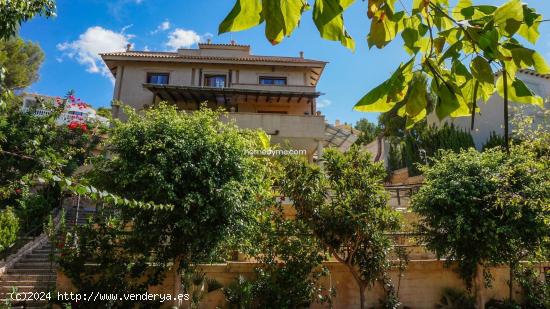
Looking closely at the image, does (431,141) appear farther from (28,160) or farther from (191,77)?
(28,160)

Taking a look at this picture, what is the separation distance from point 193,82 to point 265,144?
1426cm

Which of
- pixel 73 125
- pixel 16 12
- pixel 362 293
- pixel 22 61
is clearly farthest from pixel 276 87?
pixel 22 61

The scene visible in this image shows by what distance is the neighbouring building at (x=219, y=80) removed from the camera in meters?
21.9

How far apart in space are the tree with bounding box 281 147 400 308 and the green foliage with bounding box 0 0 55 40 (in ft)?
22.3

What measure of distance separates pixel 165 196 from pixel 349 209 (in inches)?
187

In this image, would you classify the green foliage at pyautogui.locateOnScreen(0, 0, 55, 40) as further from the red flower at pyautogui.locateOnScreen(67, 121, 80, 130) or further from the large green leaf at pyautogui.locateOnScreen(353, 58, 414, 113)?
the red flower at pyautogui.locateOnScreen(67, 121, 80, 130)

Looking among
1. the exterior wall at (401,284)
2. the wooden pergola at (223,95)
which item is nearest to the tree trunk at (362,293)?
the exterior wall at (401,284)

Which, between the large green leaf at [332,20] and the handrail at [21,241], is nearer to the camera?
the large green leaf at [332,20]

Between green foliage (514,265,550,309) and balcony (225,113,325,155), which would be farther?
balcony (225,113,325,155)

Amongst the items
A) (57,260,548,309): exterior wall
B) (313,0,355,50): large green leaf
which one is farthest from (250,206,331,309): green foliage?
(313,0,355,50): large green leaf

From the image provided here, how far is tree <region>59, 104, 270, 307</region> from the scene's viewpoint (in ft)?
29.2

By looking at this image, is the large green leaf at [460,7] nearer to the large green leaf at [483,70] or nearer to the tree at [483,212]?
the large green leaf at [483,70]

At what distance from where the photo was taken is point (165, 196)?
8844mm

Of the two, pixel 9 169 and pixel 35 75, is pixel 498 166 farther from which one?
pixel 35 75
